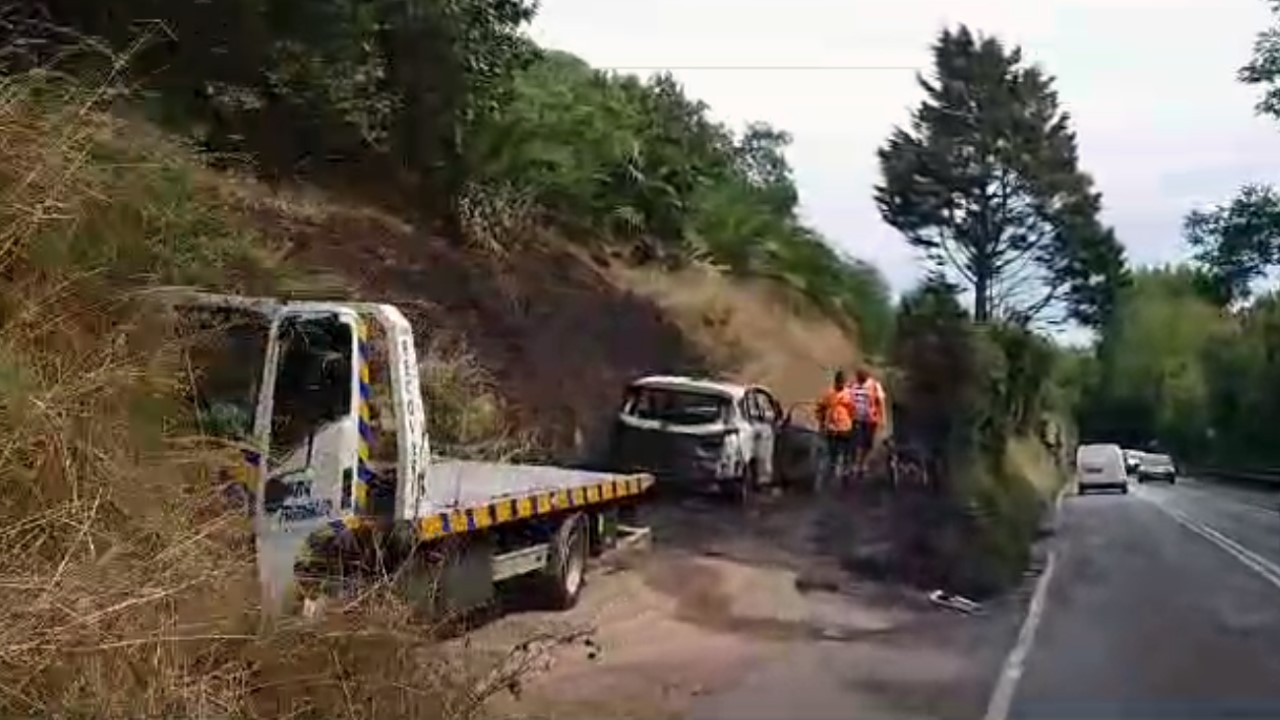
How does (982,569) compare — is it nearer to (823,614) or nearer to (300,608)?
(823,614)

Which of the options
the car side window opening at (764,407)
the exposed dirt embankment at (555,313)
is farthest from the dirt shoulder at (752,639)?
the car side window opening at (764,407)

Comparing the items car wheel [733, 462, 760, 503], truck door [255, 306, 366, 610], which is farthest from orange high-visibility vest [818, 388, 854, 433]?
truck door [255, 306, 366, 610]

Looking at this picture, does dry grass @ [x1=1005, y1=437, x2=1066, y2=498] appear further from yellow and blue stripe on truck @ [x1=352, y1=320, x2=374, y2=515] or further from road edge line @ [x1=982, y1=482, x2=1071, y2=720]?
yellow and blue stripe on truck @ [x1=352, y1=320, x2=374, y2=515]

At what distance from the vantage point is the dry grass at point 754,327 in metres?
34.1

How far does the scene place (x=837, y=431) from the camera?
25.9 m

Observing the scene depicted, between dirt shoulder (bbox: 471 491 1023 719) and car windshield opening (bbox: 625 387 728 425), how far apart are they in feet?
4.71

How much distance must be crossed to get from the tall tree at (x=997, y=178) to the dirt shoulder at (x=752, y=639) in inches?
1399

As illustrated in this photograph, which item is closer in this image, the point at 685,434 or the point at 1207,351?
the point at 685,434

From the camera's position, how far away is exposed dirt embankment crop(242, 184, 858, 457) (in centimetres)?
2028

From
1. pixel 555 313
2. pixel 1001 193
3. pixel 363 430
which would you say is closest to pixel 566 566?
pixel 363 430

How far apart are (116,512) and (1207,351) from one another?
91893mm

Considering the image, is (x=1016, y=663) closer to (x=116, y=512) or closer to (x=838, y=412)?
(x=116, y=512)

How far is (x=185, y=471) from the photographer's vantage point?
805 centimetres

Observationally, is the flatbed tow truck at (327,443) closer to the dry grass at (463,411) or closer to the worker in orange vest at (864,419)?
the dry grass at (463,411)
